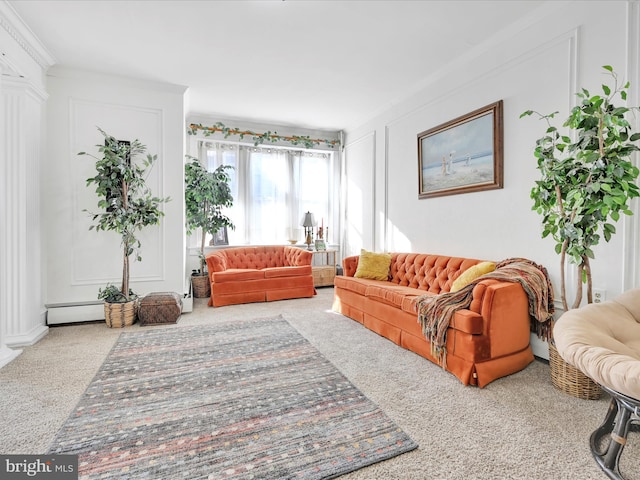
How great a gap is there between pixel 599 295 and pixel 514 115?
1.73 metres

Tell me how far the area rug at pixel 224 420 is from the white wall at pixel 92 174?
61.7 inches

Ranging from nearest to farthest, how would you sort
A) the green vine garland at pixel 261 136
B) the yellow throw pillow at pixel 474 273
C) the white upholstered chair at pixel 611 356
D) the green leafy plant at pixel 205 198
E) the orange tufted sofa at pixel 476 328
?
the white upholstered chair at pixel 611 356 → the orange tufted sofa at pixel 476 328 → the yellow throw pillow at pixel 474 273 → the green leafy plant at pixel 205 198 → the green vine garland at pixel 261 136

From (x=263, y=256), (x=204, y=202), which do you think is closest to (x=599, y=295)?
(x=263, y=256)

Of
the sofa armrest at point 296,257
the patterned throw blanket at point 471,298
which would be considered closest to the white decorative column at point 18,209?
the sofa armrest at point 296,257

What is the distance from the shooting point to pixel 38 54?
3.43m

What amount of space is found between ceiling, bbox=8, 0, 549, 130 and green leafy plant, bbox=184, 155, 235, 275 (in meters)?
1.17

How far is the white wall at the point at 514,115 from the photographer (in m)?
2.37

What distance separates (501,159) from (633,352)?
207 cm

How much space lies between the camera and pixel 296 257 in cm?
545

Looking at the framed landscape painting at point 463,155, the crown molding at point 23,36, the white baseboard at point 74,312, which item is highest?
the crown molding at point 23,36

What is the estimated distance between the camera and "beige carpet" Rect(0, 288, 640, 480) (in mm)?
1543

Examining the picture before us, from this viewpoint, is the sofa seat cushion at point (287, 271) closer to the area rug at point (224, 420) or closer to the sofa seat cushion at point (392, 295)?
the sofa seat cushion at point (392, 295)

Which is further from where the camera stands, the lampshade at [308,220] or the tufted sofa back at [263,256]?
the lampshade at [308,220]

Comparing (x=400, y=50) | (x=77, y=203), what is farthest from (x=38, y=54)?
(x=400, y=50)
